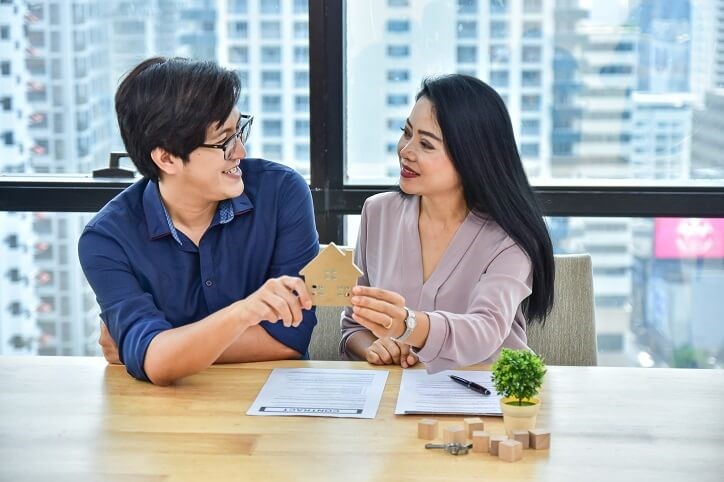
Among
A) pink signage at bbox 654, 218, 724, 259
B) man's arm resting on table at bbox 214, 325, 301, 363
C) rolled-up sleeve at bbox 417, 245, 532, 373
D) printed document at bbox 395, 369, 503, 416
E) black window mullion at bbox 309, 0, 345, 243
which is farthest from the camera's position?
pink signage at bbox 654, 218, 724, 259

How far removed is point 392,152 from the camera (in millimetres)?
3766

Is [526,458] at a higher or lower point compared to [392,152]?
lower

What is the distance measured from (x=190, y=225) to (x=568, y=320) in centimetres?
111

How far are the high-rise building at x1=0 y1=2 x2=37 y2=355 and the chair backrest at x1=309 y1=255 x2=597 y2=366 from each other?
2.12 m

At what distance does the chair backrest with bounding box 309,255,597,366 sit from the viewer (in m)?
2.89

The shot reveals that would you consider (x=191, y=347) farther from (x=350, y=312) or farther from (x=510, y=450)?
(x=510, y=450)

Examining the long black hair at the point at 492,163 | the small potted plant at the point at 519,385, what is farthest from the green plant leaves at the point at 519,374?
the long black hair at the point at 492,163

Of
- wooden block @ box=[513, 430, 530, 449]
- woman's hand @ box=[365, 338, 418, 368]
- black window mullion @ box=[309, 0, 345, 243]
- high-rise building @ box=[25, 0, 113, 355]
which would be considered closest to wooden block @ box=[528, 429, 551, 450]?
wooden block @ box=[513, 430, 530, 449]

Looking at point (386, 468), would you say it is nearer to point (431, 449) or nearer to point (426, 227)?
point (431, 449)

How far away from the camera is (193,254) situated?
262cm

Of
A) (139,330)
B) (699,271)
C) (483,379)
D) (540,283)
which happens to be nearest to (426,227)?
(540,283)

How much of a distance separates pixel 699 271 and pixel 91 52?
2.46 metres

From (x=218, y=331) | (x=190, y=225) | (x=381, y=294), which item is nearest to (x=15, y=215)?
(x=190, y=225)

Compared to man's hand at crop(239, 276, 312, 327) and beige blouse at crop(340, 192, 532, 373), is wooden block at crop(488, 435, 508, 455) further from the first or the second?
man's hand at crop(239, 276, 312, 327)
